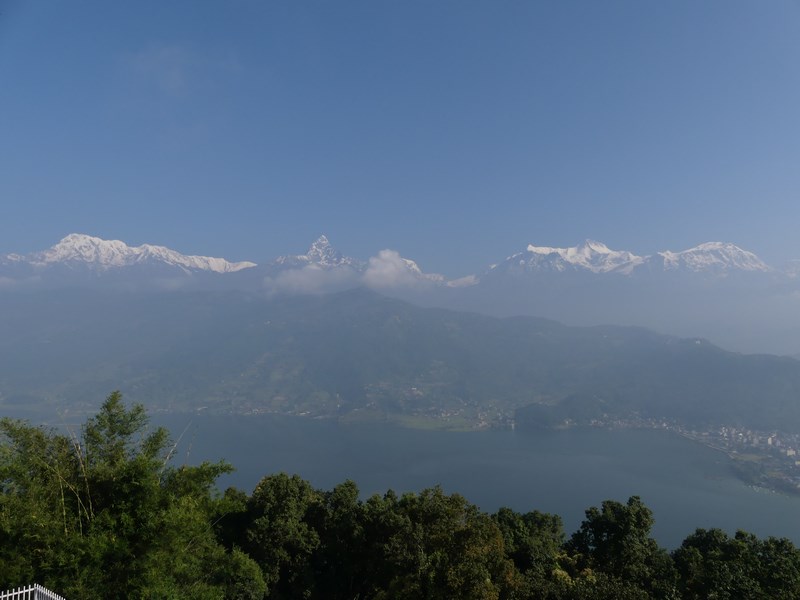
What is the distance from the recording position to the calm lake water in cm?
8500

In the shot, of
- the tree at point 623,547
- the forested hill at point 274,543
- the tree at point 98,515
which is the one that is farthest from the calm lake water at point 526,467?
the tree at point 98,515

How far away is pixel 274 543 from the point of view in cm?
2078

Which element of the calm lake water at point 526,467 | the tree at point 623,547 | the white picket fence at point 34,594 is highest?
the white picket fence at point 34,594

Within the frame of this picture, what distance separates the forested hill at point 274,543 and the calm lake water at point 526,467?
200 feet

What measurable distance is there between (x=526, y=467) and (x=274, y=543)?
106045 millimetres

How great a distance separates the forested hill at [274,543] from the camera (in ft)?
37.1

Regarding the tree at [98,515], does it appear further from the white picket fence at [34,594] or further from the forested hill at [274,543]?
the white picket fence at [34,594]

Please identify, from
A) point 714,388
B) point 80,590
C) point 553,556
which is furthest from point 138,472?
point 714,388

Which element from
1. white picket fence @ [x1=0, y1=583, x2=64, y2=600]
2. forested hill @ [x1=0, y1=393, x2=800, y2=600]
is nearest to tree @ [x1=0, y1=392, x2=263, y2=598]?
forested hill @ [x1=0, y1=393, x2=800, y2=600]

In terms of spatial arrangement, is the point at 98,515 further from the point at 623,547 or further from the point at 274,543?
the point at 623,547

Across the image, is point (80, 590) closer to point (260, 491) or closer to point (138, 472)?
point (138, 472)

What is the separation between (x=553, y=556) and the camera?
2112 cm

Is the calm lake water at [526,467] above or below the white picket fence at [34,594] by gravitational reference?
below

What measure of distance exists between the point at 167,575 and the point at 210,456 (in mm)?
126304
